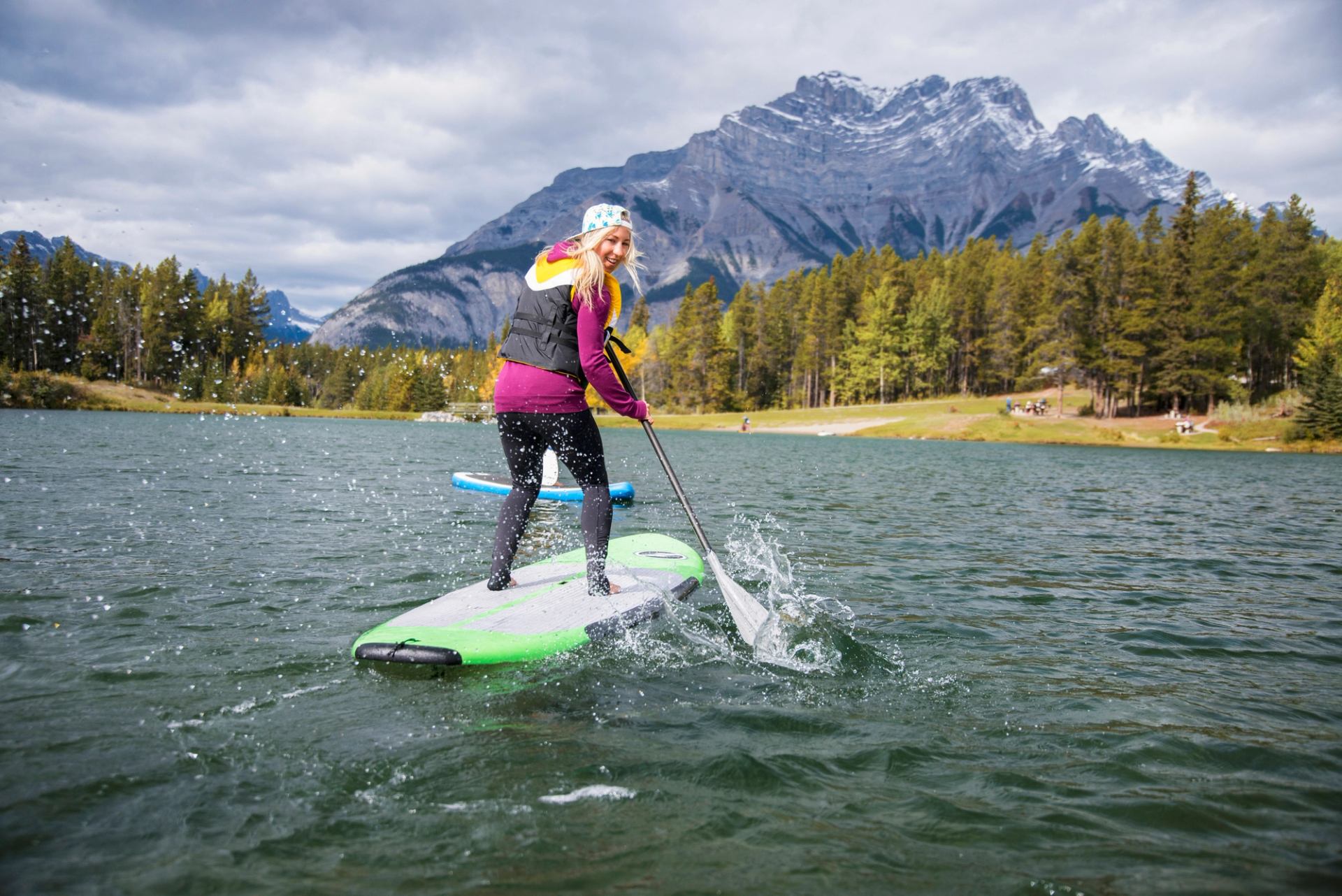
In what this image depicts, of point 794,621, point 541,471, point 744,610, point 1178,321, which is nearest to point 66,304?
point 541,471

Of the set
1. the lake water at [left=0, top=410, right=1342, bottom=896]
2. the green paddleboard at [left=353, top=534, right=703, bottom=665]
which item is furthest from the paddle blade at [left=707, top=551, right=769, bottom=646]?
the green paddleboard at [left=353, top=534, right=703, bottom=665]

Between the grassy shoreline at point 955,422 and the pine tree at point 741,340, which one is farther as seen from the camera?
the pine tree at point 741,340

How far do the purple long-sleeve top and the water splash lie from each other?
2063 millimetres

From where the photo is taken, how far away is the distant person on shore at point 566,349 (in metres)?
5.70

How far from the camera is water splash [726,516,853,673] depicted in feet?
17.6

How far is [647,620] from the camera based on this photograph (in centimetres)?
609

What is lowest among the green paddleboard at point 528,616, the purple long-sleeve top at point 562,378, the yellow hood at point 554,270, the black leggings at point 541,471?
the green paddleboard at point 528,616

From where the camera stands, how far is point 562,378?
5.78 meters

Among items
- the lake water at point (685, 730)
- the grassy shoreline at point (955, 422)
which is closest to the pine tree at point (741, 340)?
the grassy shoreline at point (955, 422)

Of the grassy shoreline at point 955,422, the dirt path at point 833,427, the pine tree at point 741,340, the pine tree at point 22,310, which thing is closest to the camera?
the grassy shoreline at point 955,422

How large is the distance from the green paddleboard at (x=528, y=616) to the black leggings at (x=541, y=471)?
0.31 m

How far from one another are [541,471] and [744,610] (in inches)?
80.2

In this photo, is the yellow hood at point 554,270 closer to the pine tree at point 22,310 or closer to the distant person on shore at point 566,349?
the distant person on shore at point 566,349

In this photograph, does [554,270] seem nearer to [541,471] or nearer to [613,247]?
[613,247]
